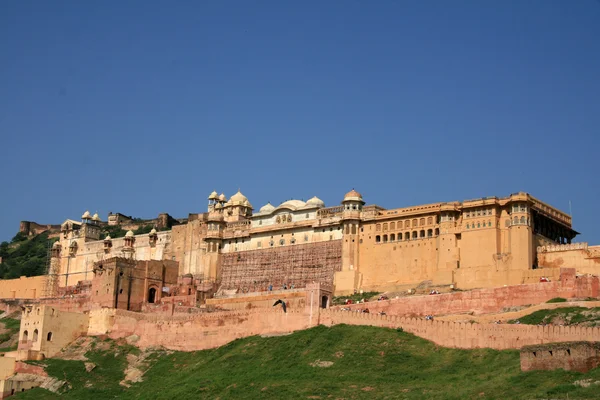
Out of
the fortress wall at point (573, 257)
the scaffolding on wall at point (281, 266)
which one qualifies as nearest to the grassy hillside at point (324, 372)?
the fortress wall at point (573, 257)

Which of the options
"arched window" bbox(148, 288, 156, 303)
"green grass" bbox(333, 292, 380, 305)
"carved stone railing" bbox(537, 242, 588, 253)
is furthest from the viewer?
"arched window" bbox(148, 288, 156, 303)

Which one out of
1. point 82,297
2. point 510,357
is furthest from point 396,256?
point 510,357

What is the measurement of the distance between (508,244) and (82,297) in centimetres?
3593

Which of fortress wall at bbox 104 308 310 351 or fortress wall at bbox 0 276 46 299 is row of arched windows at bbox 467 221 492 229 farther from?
fortress wall at bbox 0 276 46 299

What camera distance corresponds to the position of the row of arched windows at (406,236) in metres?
85.4

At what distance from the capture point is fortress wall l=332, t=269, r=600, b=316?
66.9 metres

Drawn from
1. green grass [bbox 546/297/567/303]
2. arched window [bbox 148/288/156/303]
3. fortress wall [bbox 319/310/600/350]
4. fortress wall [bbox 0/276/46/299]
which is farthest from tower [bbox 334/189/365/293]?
fortress wall [bbox 0/276/46/299]

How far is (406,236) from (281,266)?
13060mm

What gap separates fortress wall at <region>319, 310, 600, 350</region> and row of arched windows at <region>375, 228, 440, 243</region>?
2014 cm

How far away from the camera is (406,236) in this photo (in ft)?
285

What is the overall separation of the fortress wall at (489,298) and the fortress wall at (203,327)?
572cm

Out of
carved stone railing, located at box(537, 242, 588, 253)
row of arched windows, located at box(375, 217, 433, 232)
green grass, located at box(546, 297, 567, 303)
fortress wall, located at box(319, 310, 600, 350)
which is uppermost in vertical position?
row of arched windows, located at box(375, 217, 433, 232)

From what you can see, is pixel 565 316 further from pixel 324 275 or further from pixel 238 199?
pixel 238 199

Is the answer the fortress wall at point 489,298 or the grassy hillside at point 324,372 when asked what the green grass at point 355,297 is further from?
the grassy hillside at point 324,372
